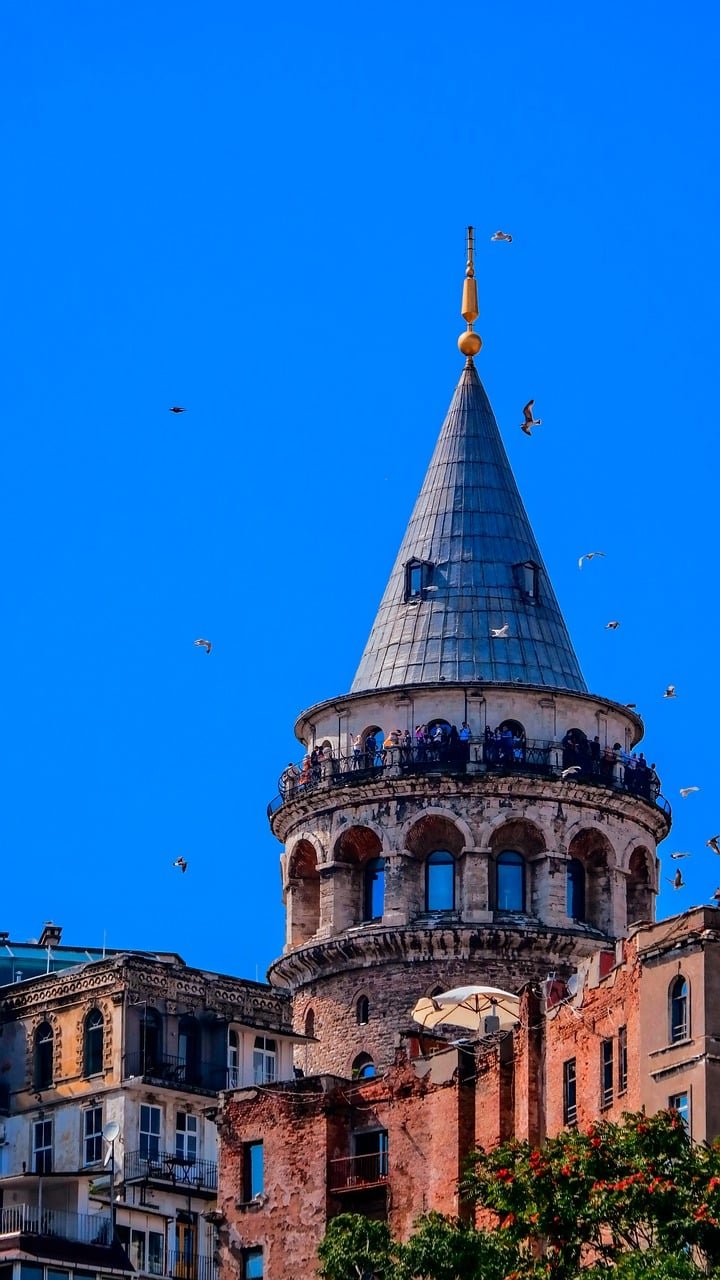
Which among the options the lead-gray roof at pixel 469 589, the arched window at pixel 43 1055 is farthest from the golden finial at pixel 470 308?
the arched window at pixel 43 1055

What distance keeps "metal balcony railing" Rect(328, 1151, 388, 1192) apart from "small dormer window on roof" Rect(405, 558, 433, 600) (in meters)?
25.7

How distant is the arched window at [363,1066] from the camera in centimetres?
12500

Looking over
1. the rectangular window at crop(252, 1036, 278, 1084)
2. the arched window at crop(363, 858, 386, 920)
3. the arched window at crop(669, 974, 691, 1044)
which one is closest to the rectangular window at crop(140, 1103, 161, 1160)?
the rectangular window at crop(252, 1036, 278, 1084)

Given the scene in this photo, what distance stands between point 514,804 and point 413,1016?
34.3 ft

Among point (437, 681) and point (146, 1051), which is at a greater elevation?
point (437, 681)

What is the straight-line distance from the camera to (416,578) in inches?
5266

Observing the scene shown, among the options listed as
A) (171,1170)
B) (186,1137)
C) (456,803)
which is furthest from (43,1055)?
(456,803)

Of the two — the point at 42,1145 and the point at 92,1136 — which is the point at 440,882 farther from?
the point at 42,1145

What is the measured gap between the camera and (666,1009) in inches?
3937

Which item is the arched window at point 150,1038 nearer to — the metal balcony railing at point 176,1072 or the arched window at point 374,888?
the metal balcony railing at point 176,1072

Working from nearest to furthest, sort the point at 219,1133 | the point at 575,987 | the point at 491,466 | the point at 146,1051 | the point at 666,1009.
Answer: the point at 666,1009
the point at 575,987
the point at 219,1133
the point at 146,1051
the point at 491,466

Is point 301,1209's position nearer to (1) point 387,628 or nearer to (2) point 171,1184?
(2) point 171,1184

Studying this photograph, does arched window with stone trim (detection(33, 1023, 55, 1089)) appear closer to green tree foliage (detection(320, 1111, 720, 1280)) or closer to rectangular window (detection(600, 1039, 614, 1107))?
rectangular window (detection(600, 1039, 614, 1107))

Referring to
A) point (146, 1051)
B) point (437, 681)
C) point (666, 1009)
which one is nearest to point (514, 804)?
point (437, 681)
